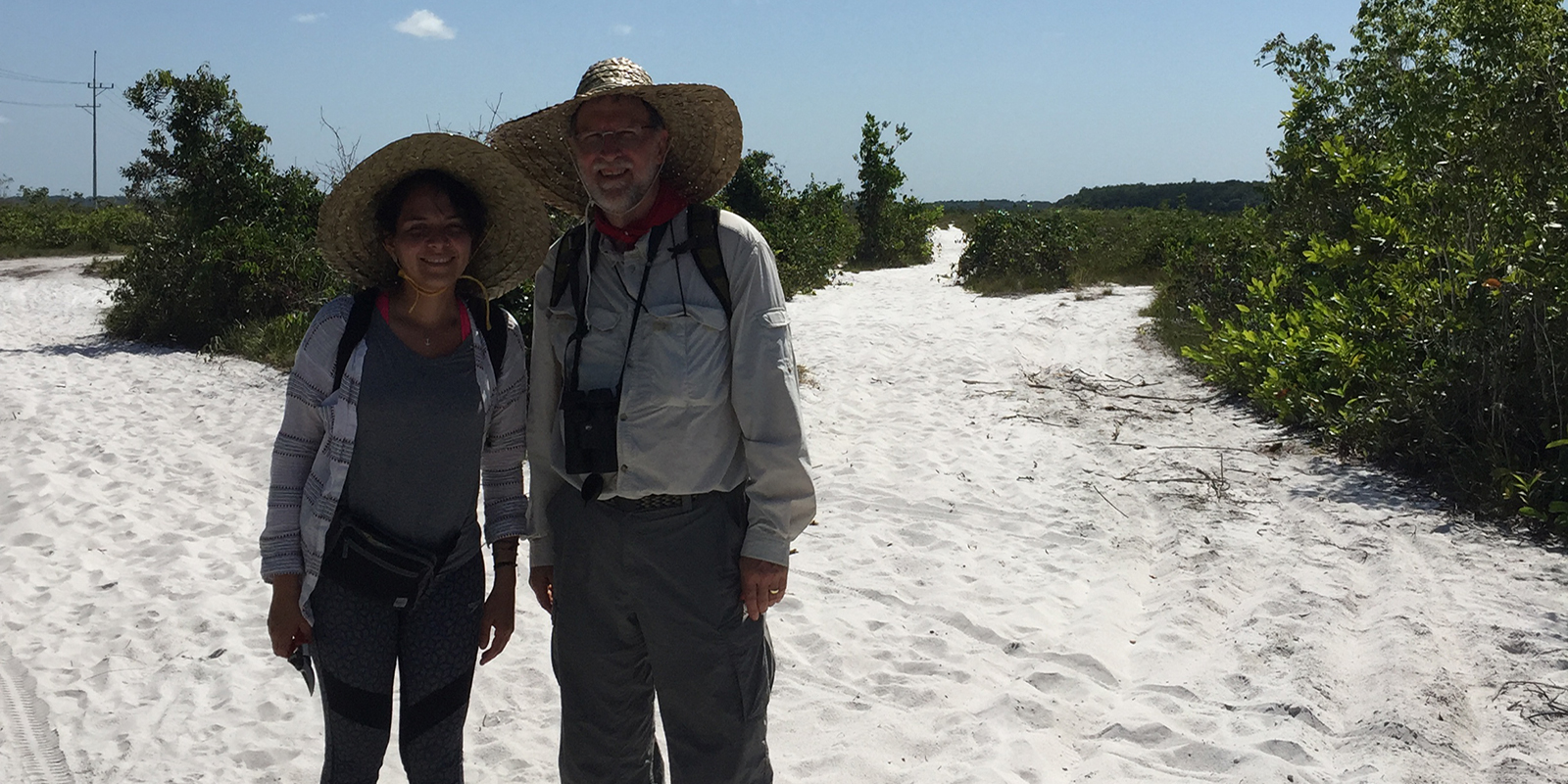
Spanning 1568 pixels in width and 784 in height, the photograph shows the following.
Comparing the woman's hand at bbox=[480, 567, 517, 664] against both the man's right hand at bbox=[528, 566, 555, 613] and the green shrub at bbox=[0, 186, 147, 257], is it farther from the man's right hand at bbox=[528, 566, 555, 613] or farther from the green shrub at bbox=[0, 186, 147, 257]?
the green shrub at bbox=[0, 186, 147, 257]

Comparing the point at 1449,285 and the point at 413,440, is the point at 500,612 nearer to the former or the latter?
the point at 413,440

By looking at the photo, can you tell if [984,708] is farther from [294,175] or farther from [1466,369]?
[294,175]

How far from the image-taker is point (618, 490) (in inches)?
84.8

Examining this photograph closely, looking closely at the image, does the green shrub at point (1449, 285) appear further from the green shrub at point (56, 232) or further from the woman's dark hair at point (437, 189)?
the green shrub at point (56, 232)

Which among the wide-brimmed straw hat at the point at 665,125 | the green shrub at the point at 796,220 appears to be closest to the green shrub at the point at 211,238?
the green shrub at the point at 796,220

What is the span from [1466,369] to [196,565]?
650 centimetres

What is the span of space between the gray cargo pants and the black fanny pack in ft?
1.07

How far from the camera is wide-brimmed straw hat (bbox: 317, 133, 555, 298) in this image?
7.43ft

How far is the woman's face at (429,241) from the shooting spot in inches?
86.8

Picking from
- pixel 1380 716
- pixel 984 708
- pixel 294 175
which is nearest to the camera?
pixel 1380 716

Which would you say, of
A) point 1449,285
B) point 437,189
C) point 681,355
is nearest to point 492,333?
point 437,189

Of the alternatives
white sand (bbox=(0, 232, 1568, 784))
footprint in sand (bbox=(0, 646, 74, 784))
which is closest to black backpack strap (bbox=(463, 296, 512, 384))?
white sand (bbox=(0, 232, 1568, 784))

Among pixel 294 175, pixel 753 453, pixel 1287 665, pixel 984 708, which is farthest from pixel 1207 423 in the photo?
pixel 294 175

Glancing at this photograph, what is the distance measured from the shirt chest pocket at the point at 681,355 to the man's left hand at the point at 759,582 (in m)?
0.35
